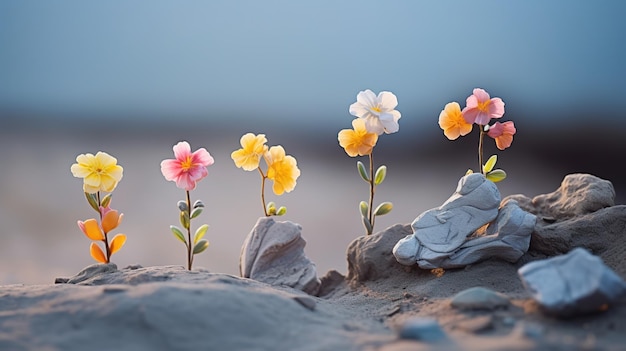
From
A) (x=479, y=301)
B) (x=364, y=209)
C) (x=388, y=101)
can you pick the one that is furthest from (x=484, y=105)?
(x=479, y=301)

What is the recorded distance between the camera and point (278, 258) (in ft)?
10.0

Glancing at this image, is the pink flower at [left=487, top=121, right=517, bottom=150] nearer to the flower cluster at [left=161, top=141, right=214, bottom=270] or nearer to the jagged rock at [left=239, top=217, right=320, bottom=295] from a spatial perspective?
the jagged rock at [left=239, top=217, right=320, bottom=295]

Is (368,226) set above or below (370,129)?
below

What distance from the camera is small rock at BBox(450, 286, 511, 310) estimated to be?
196 cm

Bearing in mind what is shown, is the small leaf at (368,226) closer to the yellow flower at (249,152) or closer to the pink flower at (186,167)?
the yellow flower at (249,152)

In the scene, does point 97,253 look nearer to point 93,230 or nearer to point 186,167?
point 93,230

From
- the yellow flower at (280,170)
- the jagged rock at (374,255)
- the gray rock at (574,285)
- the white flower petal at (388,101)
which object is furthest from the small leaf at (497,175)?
the gray rock at (574,285)

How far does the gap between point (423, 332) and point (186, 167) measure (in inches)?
62.5

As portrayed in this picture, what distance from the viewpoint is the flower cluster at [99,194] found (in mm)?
2871

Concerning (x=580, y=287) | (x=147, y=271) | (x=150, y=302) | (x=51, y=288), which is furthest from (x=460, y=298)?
(x=51, y=288)

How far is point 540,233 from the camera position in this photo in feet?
9.32

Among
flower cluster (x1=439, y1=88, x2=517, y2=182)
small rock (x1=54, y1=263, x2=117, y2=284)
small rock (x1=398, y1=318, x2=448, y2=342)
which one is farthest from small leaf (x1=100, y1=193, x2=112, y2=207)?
small rock (x1=398, y1=318, x2=448, y2=342)

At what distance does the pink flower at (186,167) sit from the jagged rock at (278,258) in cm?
38

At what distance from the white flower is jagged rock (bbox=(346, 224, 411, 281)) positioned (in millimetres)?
506
